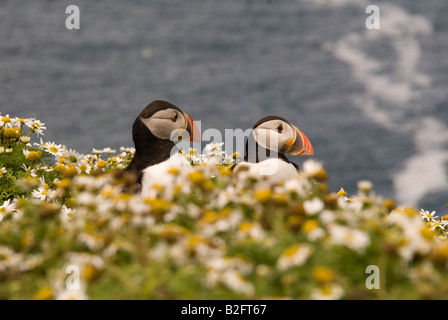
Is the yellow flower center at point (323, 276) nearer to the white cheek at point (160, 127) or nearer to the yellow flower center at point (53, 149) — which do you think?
the white cheek at point (160, 127)

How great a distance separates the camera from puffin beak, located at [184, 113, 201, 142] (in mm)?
5477

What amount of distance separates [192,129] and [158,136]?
426 mm

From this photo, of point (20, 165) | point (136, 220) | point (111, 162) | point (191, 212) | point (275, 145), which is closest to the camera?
point (136, 220)

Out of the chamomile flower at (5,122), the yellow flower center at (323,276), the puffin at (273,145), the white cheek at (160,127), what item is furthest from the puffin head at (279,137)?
the chamomile flower at (5,122)

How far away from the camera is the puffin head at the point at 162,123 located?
5266mm

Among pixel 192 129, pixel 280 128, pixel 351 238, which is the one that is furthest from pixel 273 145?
pixel 351 238

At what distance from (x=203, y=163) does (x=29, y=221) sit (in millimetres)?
4018

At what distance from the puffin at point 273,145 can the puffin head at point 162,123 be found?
677 millimetres

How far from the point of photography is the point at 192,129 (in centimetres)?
553

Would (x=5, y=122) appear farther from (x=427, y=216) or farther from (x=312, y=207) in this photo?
(x=427, y=216)

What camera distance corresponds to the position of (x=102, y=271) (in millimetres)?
2662
